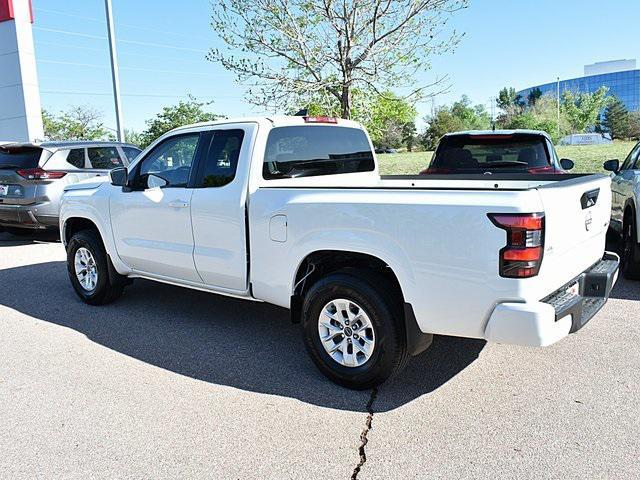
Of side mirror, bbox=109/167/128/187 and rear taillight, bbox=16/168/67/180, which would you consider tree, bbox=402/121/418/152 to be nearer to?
rear taillight, bbox=16/168/67/180

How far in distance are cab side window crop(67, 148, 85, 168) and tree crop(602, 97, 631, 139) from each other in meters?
101

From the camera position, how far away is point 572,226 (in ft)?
11.3

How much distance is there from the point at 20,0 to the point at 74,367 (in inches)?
948

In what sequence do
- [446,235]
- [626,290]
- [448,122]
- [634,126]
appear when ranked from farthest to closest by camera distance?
1. [634,126]
2. [448,122]
3. [626,290]
4. [446,235]

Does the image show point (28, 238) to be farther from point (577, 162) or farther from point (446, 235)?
point (577, 162)

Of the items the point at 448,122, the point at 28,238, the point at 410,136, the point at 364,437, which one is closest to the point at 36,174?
the point at 28,238

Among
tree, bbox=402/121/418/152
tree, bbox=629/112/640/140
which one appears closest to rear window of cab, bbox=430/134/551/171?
tree, bbox=402/121/418/152

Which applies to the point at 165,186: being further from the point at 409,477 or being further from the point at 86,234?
the point at 409,477

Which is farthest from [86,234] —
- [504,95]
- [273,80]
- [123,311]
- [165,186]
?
[504,95]

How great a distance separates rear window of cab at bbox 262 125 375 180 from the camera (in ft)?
15.0

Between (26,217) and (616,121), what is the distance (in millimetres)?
105039

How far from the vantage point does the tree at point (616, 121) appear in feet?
310

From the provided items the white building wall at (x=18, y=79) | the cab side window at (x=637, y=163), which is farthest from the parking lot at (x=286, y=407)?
the white building wall at (x=18, y=79)

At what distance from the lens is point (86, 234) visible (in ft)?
19.7
